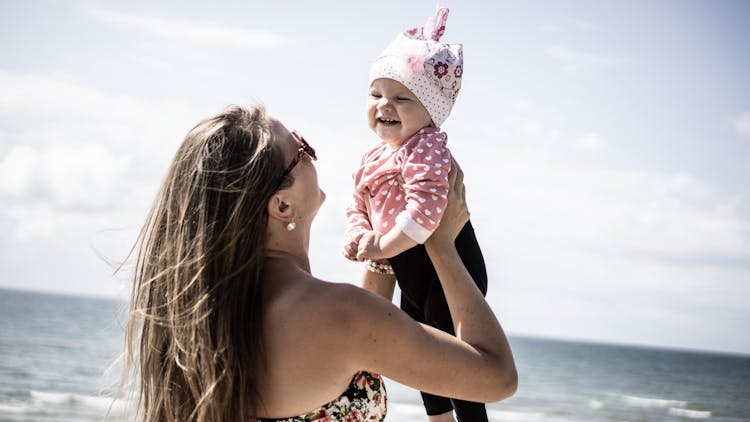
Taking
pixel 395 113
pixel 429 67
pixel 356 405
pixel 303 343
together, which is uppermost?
pixel 429 67

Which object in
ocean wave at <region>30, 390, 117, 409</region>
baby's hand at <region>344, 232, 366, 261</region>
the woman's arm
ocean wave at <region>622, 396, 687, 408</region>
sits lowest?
ocean wave at <region>622, 396, 687, 408</region>

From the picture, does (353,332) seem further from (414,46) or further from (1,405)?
(1,405)

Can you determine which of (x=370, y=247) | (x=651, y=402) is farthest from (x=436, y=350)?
(x=651, y=402)

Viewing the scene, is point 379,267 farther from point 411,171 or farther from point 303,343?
point 303,343

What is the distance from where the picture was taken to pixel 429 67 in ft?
9.71

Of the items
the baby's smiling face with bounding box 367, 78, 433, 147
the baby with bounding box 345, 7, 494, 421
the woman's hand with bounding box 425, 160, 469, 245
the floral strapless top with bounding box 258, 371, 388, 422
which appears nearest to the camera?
the floral strapless top with bounding box 258, 371, 388, 422

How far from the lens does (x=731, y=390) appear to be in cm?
2919

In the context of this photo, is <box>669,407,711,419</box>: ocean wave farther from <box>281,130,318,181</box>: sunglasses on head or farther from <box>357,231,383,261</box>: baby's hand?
<box>281,130,318,181</box>: sunglasses on head

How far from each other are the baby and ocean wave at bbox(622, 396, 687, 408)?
72.2 feet

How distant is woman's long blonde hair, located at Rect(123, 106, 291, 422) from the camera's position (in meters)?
1.97

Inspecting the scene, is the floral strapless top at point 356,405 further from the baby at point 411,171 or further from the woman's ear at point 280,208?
the baby at point 411,171

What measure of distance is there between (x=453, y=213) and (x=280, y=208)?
0.78 metres

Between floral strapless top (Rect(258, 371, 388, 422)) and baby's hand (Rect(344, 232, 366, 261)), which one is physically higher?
baby's hand (Rect(344, 232, 366, 261))

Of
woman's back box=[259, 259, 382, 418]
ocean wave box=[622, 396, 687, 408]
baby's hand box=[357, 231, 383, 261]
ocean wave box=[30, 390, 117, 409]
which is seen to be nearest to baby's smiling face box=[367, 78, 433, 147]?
baby's hand box=[357, 231, 383, 261]
